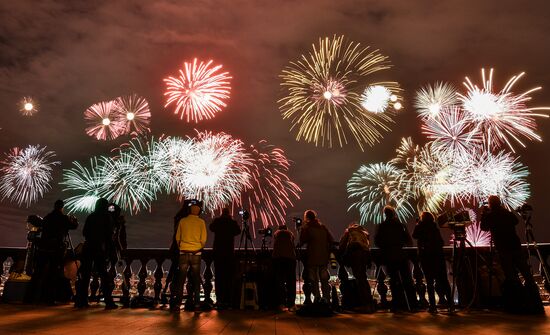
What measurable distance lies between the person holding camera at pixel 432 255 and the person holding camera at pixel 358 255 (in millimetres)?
1283

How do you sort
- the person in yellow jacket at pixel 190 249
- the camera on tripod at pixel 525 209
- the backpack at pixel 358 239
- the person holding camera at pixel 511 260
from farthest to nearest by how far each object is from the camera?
1. the backpack at pixel 358 239
2. the camera on tripod at pixel 525 209
3. the person in yellow jacket at pixel 190 249
4. the person holding camera at pixel 511 260

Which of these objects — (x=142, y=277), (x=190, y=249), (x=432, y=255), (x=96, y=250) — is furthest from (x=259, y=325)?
(x=142, y=277)

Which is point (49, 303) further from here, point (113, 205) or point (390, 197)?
point (390, 197)

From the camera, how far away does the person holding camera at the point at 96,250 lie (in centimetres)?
774

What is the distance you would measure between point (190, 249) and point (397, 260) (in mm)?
4553

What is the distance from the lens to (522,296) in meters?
7.00

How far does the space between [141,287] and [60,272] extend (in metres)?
2.01

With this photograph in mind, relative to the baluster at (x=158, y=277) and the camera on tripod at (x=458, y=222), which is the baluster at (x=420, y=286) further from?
the baluster at (x=158, y=277)

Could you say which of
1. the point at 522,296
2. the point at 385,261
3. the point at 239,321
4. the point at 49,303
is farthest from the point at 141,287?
the point at 522,296

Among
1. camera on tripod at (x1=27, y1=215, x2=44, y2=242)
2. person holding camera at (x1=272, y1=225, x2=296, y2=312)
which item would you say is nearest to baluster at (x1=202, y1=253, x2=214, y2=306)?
person holding camera at (x1=272, y1=225, x2=296, y2=312)

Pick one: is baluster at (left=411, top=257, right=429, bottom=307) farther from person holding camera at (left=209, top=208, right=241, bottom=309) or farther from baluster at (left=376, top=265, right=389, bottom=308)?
person holding camera at (left=209, top=208, right=241, bottom=309)

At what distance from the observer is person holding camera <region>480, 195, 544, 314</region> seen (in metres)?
6.96

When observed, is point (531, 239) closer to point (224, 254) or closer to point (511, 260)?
point (511, 260)

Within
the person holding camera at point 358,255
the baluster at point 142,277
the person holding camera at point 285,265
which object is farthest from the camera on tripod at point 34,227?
the person holding camera at point 358,255
